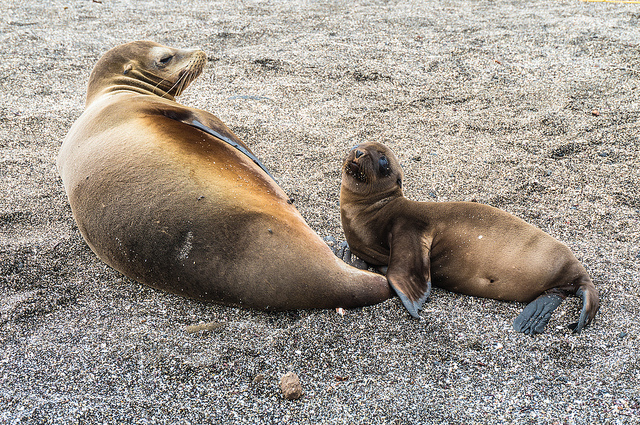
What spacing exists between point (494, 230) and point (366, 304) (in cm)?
73

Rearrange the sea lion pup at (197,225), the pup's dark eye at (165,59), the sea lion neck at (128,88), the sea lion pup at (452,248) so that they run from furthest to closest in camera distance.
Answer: the pup's dark eye at (165,59) < the sea lion neck at (128,88) < the sea lion pup at (452,248) < the sea lion pup at (197,225)

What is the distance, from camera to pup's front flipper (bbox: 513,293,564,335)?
2.31 m

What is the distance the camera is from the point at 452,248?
9.11 feet

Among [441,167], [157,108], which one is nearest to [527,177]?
[441,167]

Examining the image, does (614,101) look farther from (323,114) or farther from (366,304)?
(366,304)

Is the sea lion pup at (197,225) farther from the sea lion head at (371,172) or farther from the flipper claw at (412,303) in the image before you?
the sea lion head at (371,172)

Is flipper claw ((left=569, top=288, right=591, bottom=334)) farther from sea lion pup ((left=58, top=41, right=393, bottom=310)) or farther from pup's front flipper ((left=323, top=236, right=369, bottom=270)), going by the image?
pup's front flipper ((left=323, top=236, right=369, bottom=270))

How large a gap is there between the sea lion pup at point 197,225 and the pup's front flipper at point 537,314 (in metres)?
0.57

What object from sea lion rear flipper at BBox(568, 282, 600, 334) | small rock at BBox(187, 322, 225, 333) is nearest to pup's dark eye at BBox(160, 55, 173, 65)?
small rock at BBox(187, 322, 225, 333)

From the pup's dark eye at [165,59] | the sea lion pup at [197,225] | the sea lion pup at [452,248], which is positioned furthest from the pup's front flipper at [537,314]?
the pup's dark eye at [165,59]

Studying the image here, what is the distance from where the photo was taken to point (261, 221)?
97.4 inches

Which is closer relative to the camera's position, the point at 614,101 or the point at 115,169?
the point at 115,169

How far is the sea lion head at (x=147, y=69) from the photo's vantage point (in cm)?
381

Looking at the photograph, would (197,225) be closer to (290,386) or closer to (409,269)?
(290,386)
